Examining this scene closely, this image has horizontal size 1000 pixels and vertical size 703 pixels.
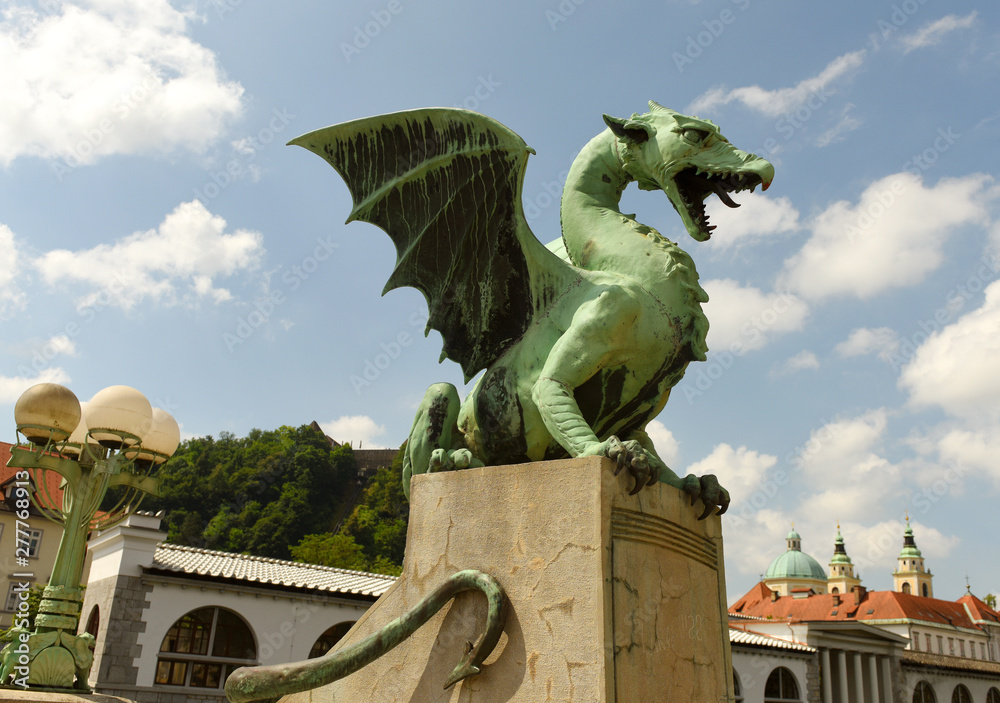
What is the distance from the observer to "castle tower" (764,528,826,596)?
274ft

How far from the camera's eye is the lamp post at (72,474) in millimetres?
5020

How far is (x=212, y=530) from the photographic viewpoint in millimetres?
50750

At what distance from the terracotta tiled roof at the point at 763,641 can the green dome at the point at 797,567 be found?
62.1 m

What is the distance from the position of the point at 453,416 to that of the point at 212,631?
49.2 feet

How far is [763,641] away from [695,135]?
2552 centimetres

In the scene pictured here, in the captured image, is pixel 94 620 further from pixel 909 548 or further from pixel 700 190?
pixel 909 548

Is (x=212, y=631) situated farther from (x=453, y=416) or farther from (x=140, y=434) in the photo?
(x=453, y=416)

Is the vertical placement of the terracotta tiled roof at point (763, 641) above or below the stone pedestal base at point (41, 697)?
above

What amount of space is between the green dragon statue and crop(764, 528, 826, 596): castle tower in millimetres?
87923

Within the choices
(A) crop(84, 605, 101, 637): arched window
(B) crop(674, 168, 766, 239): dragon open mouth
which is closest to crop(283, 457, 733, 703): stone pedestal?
(B) crop(674, 168, 766, 239): dragon open mouth

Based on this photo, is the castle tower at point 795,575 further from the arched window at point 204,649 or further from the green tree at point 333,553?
the arched window at point 204,649

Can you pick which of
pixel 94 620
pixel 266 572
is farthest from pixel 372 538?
pixel 94 620

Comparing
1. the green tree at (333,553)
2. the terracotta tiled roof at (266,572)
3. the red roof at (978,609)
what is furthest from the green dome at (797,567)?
the terracotta tiled roof at (266,572)

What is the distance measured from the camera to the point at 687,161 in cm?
354
